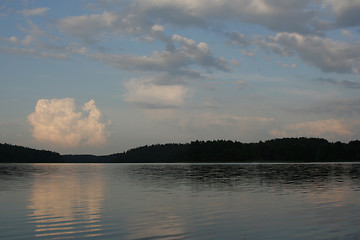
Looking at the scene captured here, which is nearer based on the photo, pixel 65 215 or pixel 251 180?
pixel 65 215

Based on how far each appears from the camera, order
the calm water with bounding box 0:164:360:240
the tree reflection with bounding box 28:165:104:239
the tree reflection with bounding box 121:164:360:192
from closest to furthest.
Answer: the calm water with bounding box 0:164:360:240
the tree reflection with bounding box 28:165:104:239
the tree reflection with bounding box 121:164:360:192

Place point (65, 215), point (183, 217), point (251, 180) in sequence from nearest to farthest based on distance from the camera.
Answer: point (183, 217) → point (65, 215) → point (251, 180)

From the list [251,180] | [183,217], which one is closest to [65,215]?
[183,217]

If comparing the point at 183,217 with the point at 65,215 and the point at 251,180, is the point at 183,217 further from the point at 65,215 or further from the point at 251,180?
the point at 251,180

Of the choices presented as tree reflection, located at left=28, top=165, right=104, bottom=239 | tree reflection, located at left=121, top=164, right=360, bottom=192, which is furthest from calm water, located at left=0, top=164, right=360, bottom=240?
tree reflection, located at left=121, top=164, right=360, bottom=192

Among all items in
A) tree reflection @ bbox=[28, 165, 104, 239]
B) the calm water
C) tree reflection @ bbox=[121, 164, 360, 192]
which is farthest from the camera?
tree reflection @ bbox=[121, 164, 360, 192]

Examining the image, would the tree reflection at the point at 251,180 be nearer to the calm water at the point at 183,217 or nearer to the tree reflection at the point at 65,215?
the calm water at the point at 183,217

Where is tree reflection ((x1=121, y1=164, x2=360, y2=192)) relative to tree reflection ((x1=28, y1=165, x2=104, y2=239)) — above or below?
below

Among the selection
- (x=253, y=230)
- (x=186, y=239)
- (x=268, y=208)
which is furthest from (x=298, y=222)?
(x=186, y=239)

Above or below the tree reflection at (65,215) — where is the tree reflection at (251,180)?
below

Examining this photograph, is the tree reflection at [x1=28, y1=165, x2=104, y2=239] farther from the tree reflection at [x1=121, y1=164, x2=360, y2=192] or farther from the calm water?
the tree reflection at [x1=121, y1=164, x2=360, y2=192]

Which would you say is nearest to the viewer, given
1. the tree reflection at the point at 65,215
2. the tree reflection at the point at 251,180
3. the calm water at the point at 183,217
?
the calm water at the point at 183,217

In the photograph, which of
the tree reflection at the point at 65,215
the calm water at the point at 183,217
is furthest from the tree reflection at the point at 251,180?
the tree reflection at the point at 65,215

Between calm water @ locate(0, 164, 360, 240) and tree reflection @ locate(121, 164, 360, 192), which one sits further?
tree reflection @ locate(121, 164, 360, 192)
